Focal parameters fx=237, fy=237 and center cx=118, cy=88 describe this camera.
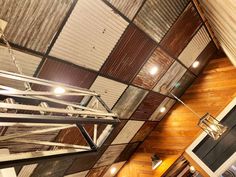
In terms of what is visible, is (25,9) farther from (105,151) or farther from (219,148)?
(219,148)

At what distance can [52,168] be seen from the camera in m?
4.72

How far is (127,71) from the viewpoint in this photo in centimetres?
450

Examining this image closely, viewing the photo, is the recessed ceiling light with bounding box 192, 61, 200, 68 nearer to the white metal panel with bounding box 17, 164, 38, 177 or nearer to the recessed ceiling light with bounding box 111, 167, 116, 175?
the recessed ceiling light with bounding box 111, 167, 116, 175

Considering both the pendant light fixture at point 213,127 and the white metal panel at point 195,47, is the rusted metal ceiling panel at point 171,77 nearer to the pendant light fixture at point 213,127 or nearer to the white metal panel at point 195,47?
the white metal panel at point 195,47

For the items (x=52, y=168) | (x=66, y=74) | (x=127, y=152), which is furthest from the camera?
(x=127, y=152)

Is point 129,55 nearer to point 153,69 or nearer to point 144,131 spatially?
point 153,69

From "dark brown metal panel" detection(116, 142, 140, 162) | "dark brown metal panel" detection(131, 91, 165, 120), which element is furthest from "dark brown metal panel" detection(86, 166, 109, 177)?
"dark brown metal panel" detection(131, 91, 165, 120)

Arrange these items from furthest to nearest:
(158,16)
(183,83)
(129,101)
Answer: (183,83)
(129,101)
(158,16)

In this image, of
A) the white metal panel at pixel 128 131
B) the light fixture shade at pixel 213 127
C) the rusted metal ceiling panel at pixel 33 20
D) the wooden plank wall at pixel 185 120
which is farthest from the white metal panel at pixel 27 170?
the light fixture shade at pixel 213 127

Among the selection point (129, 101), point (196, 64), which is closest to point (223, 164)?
point (196, 64)

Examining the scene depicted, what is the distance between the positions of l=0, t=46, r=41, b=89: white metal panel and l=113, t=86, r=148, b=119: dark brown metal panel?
222 centimetres

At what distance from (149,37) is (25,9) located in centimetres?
226

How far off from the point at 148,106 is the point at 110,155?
5.35ft

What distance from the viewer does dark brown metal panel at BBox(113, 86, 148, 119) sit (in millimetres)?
5012
